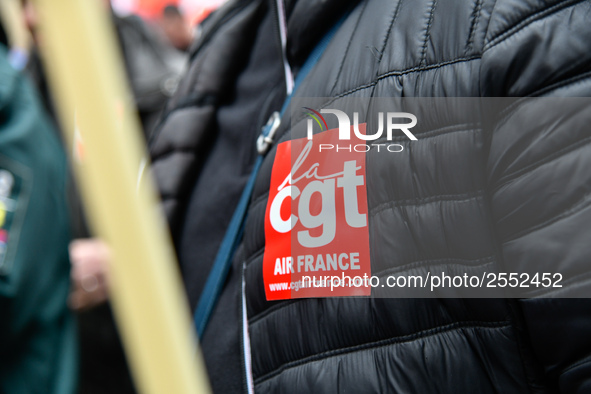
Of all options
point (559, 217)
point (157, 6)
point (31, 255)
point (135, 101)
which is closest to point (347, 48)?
point (559, 217)

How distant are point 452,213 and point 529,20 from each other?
0.15 m

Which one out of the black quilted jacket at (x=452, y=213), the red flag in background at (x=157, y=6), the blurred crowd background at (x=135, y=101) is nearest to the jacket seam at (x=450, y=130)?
the black quilted jacket at (x=452, y=213)

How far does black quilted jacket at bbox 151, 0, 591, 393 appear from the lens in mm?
360

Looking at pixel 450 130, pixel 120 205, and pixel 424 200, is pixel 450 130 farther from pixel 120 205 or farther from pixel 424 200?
pixel 120 205

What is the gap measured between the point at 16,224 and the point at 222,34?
48 cm

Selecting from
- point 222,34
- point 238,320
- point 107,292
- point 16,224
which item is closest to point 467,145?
point 238,320

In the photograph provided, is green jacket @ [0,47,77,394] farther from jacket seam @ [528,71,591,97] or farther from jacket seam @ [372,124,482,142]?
jacket seam @ [528,71,591,97]

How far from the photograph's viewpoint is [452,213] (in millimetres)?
410

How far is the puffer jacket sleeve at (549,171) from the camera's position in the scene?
13.9 inches

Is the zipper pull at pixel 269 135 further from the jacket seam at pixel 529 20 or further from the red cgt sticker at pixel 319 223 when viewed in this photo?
the jacket seam at pixel 529 20

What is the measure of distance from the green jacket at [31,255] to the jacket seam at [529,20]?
0.81 meters

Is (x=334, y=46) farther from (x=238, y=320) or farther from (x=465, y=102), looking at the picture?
(x=238, y=320)

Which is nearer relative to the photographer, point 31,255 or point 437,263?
point 437,263

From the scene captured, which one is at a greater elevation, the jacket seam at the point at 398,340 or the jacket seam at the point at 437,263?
the jacket seam at the point at 437,263
